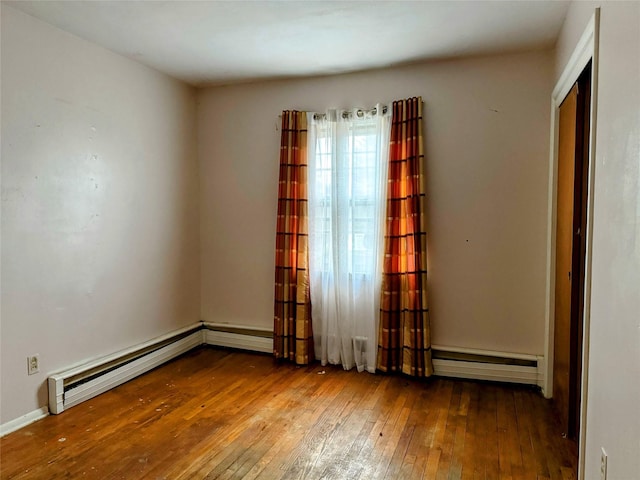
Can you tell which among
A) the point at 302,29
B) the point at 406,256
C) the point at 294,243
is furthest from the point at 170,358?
the point at 302,29

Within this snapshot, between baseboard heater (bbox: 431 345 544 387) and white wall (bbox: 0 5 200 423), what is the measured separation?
232 cm

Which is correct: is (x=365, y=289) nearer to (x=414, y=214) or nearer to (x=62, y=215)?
(x=414, y=214)

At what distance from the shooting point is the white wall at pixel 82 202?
8.10ft

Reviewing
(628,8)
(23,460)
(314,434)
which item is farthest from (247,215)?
(628,8)

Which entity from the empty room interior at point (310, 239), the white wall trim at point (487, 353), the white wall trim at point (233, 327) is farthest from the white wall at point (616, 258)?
the white wall trim at point (233, 327)

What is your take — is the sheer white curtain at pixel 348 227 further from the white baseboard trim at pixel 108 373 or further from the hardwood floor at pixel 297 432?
the white baseboard trim at pixel 108 373

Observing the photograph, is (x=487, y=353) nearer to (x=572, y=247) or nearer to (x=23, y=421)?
(x=572, y=247)

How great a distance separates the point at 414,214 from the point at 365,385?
1.34 metres

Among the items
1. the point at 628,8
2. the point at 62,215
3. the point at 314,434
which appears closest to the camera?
the point at 628,8

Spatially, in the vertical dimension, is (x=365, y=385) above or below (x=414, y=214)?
below

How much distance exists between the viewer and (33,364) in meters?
2.58

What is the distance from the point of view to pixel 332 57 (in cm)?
317

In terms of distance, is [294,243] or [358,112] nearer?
[358,112]

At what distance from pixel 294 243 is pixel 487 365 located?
5.87 feet
